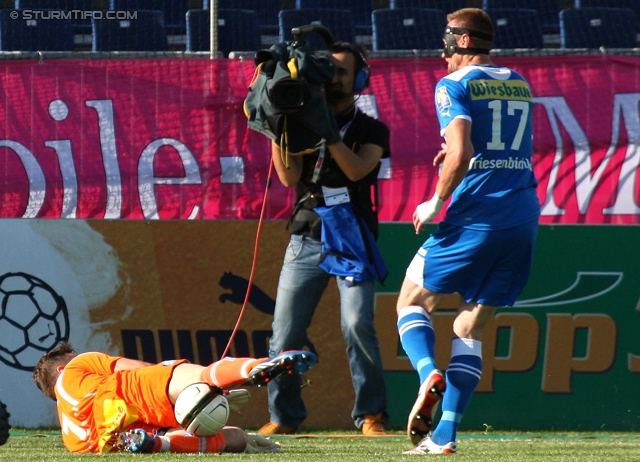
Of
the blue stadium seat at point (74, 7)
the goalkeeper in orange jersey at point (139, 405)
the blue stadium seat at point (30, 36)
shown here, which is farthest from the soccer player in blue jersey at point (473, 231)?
the blue stadium seat at point (74, 7)

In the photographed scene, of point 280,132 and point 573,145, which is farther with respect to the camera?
point 573,145

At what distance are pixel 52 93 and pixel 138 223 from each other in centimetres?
129

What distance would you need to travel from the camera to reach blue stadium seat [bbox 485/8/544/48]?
27.9ft

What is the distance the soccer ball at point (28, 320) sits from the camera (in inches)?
229

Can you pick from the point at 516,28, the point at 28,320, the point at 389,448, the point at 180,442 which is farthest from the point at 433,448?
the point at 516,28

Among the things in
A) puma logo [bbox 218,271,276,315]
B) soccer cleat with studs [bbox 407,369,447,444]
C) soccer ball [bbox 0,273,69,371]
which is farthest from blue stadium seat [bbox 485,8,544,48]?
soccer cleat with studs [bbox 407,369,447,444]

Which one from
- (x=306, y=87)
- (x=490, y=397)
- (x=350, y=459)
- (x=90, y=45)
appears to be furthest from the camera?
(x=90, y=45)

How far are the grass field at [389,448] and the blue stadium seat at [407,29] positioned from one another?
3.74m

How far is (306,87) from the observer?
14.2 feet

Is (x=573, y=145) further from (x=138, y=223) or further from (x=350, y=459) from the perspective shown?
(x=350, y=459)

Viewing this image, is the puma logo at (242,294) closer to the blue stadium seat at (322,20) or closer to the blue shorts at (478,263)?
the blue shorts at (478,263)

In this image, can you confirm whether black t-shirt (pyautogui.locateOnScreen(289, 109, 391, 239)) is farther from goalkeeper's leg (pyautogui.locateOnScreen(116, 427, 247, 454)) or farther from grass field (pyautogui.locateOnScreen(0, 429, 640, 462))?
goalkeeper's leg (pyautogui.locateOnScreen(116, 427, 247, 454))

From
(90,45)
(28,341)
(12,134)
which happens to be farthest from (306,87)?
(90,45)

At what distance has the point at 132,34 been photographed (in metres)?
8.04
